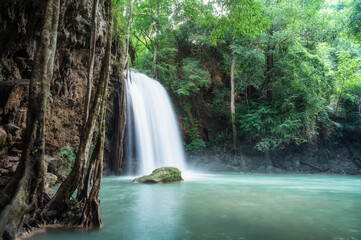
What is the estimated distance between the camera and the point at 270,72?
16.4 m

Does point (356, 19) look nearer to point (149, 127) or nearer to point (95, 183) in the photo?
point (95, 183)

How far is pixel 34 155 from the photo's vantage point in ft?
11.0

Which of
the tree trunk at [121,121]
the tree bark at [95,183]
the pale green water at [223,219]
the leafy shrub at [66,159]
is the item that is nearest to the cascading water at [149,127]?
the tree trunk at [121,121]

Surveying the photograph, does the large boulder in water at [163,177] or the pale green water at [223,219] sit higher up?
the large boulder in water at [163,177]

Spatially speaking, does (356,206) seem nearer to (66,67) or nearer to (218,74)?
(66,67)

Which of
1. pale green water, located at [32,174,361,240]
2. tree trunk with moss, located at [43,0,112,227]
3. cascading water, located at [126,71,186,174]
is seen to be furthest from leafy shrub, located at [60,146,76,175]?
tree trunk with moss, located at [43,0,112,227]

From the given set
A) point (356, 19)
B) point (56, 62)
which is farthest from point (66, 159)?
point (356, 19)

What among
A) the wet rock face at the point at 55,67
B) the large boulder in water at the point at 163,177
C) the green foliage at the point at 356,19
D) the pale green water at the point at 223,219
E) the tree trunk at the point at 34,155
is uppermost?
the green foliage at the point at 356,19

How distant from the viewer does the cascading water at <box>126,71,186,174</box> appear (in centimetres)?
1396

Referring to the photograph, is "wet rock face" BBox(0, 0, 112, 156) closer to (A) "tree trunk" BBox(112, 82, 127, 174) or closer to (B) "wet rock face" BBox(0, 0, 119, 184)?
(B) "wet rock face" BBox(0, 0, 119, 184)

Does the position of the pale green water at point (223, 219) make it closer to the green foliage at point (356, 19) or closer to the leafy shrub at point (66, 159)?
the leafy shrub at point (66, 159)

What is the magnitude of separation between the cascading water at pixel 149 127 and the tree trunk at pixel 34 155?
9.43 m

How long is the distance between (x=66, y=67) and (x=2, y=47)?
2.91 meters

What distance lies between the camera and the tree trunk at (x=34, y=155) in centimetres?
299
